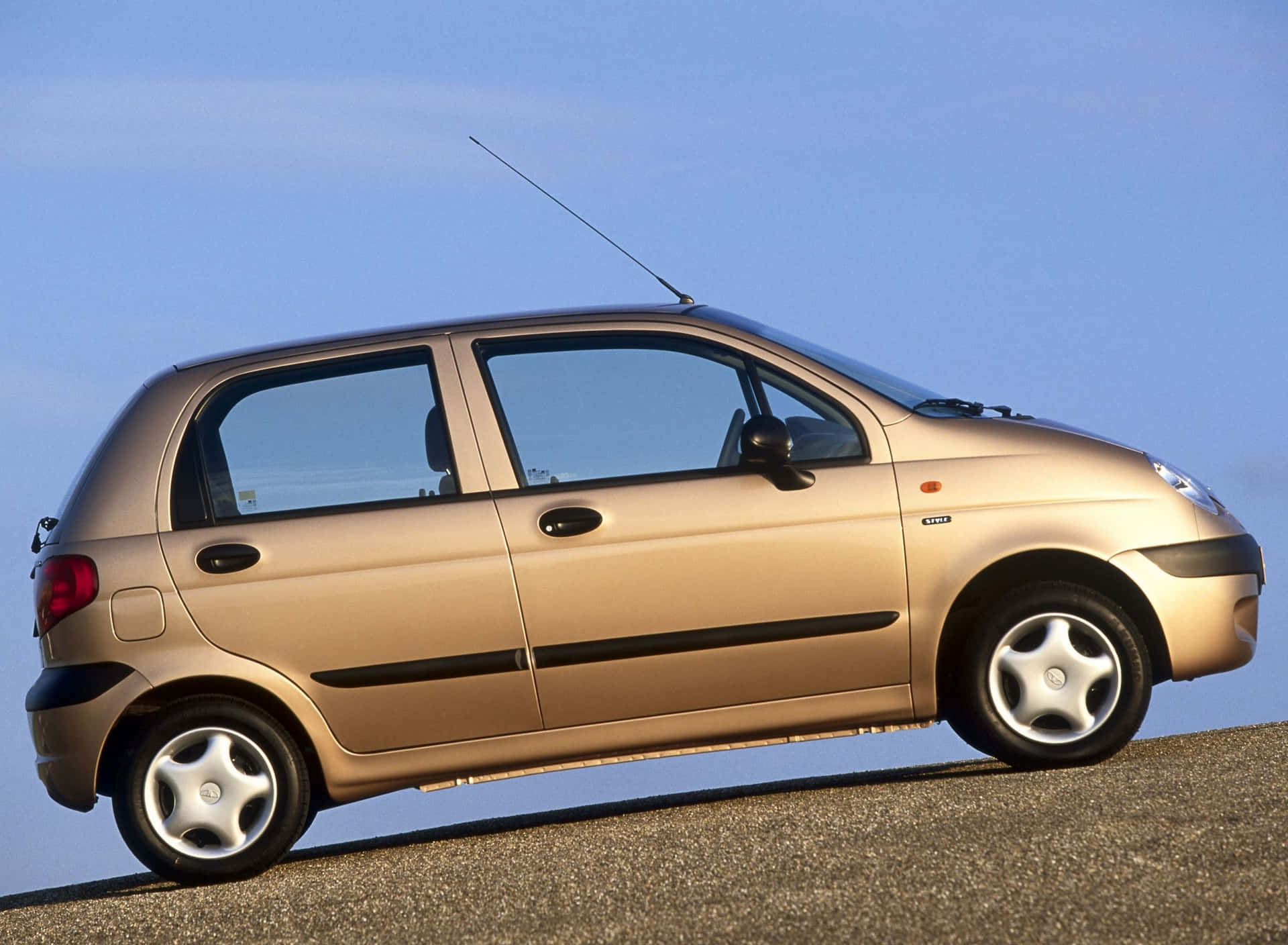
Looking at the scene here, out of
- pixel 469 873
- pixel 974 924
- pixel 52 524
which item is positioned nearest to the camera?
pixel 974 924

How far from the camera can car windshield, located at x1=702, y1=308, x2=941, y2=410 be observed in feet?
20.2

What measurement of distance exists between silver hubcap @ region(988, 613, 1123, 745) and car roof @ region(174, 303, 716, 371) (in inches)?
65.5

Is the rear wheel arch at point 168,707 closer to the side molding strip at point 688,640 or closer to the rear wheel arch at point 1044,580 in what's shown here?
the side molding strip at point 688,640

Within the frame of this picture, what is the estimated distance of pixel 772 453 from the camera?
576cm

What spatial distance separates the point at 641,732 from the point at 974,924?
2.08 meters

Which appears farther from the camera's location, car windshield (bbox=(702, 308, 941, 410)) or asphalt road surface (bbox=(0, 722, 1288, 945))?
car windshield (bbox=(702, 308, 941, 410))

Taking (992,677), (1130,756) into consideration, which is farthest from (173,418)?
(1130,756)

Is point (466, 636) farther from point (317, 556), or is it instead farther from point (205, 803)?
point (205, 803)

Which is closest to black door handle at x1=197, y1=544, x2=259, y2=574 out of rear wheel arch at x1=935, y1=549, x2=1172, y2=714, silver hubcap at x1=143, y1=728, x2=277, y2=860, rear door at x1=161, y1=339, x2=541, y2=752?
rear door at x1=161, y1=339, x2=541, y2=752

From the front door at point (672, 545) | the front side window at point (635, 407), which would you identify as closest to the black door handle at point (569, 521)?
the front door at point (672, 545)

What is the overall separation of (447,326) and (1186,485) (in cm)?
297

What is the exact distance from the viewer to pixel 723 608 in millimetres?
5801

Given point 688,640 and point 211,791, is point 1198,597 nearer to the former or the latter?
point 688,640

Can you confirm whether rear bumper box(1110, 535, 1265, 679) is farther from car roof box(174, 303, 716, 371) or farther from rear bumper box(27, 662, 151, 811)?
rear bumper box(27, 662, 151, 811)
